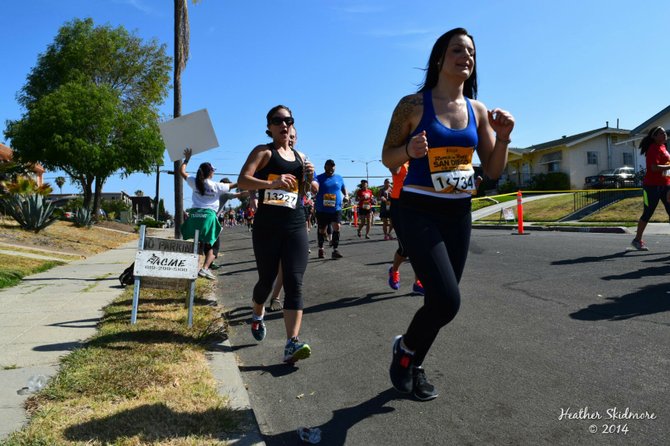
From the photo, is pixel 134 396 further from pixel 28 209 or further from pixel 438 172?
pixel 28 209

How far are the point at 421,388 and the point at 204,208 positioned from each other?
503 centimetres

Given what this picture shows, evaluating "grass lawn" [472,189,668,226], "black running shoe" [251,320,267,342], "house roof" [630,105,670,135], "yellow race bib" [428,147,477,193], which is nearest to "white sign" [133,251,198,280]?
"black running shoe" [251,320,267,342]

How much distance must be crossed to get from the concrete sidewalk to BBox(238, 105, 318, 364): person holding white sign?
580mm

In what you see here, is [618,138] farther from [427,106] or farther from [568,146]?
[427,106]

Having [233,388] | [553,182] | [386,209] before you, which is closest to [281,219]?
[233,388]

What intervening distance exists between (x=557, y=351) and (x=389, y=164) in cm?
193

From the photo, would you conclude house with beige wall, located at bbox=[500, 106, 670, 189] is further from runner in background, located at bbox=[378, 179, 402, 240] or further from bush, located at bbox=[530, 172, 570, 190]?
runner in background, located at bbox=[378, 179, 402, 240]

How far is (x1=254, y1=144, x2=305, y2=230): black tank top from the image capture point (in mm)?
4141

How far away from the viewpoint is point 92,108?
99.0 feet

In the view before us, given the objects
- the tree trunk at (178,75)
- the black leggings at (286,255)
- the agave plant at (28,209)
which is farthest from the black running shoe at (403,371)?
the agave plant at (28,209)

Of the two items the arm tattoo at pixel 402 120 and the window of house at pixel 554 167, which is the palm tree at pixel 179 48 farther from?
the window of house at pixel 554 167

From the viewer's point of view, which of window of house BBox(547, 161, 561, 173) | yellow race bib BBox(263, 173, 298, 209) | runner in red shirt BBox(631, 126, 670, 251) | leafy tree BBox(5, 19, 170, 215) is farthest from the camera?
window of house BBox(547, 161, 561, 173)

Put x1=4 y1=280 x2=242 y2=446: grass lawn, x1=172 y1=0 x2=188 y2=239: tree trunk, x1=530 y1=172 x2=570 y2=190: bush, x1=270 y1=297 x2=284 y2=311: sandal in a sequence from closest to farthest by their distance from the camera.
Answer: x1=4 y1=280 x2=242 y2=446: grass lawn → x1=270 y1=297 x2=284 y2=311: sandal → x1=172 y1=0 x2=188 y2=239: tree trunk → x1=530 y1=172 x2=570 y2=190: bush

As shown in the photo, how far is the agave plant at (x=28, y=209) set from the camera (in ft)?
56.0
